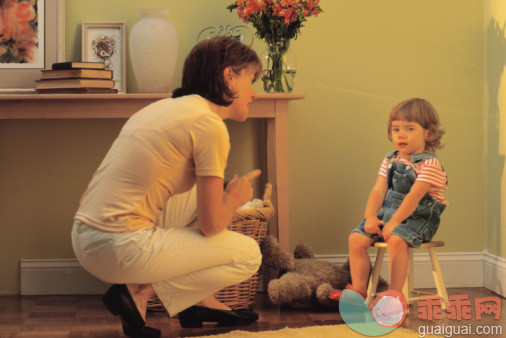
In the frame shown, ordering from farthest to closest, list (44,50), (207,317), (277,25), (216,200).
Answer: (44,50), (277,25), (207,317), (216,200)

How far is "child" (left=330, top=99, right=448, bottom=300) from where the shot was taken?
232 centimetres

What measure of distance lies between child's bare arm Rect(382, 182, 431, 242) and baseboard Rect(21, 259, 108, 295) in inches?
48.8

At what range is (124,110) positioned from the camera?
98.9 inches

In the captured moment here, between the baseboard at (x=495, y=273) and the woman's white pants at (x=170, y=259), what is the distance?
1.19 metres

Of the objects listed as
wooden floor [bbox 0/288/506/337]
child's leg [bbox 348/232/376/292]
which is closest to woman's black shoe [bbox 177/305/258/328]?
wooden floor [bbox 0/288/506/337]

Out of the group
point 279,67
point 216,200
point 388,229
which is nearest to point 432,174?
point 388,229

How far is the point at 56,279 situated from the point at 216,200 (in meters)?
1.21

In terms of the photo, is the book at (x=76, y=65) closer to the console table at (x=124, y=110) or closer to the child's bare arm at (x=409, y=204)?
the console table at (x=124, y=110)

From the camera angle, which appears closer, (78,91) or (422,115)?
(422,115)

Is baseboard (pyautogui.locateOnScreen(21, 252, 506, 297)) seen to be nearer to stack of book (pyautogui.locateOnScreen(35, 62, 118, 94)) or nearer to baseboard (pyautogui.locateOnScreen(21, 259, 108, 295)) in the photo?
baseboard (pyautogui.locateOnScreen(21, 259, 108, 295))

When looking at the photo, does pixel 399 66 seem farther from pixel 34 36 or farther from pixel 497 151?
pixel 34 36

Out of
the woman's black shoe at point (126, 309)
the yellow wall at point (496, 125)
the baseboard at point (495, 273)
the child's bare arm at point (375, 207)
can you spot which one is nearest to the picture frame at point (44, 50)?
the woman's black shoe at point (126, 309)

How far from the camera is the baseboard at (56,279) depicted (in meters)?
2.80

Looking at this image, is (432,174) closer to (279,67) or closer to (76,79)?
(279,67)
